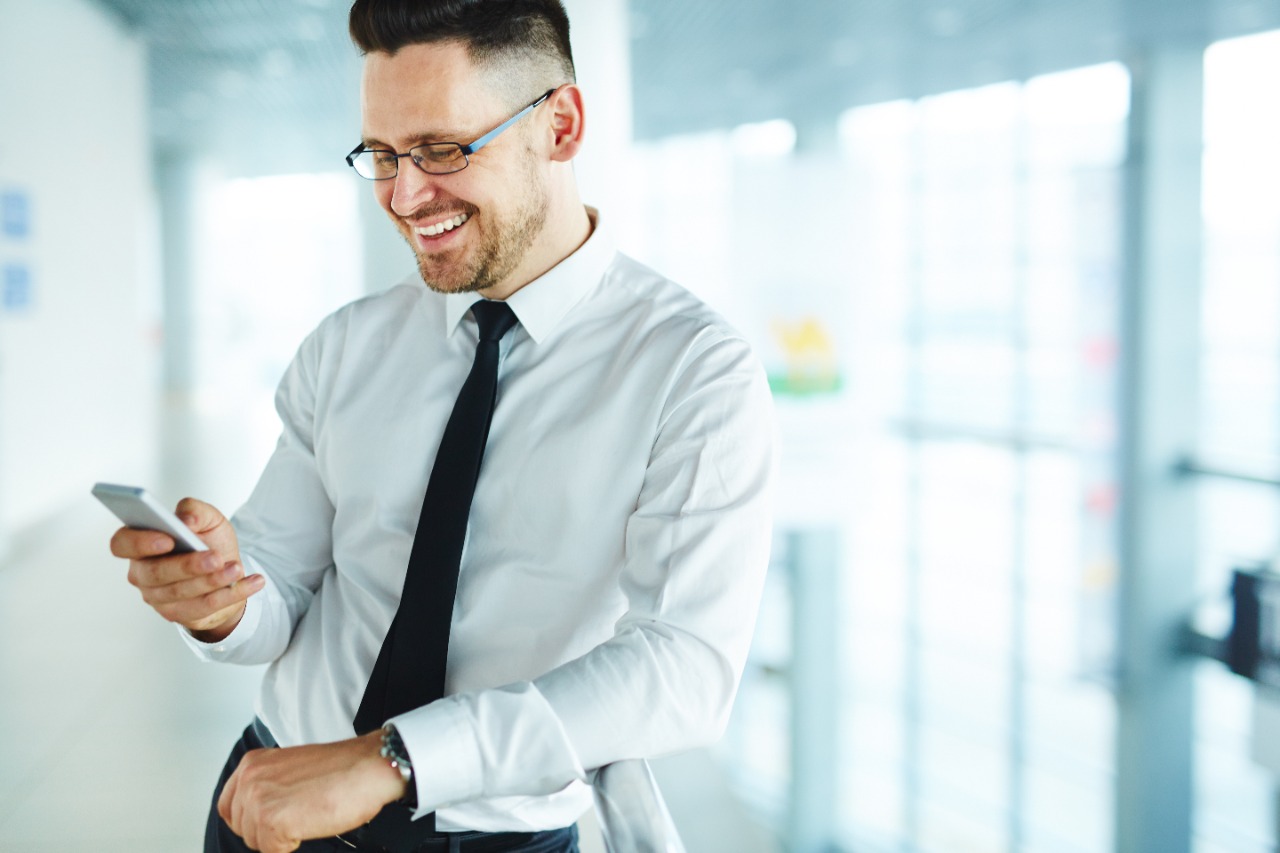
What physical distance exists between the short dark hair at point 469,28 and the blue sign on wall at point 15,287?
731 cm

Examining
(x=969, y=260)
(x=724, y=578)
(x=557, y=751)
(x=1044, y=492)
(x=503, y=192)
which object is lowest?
(x=1044, y=492)

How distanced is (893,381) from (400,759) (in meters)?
13.0

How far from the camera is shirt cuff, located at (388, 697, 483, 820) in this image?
0.97 meters

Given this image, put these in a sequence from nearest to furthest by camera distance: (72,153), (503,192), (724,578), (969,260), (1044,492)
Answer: (724,578) → (503,192) → (72,153) → (1044,492) → (969,260)

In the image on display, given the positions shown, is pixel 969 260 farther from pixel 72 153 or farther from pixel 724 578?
pixel 724 578

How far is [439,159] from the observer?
1.41m

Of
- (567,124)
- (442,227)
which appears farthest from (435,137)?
(567,124)

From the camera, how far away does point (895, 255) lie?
12727 millimetres

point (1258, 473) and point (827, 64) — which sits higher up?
point (827, 64)

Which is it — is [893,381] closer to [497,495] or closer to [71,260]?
[71,260]

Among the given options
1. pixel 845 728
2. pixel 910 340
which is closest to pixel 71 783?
pixel 910 340

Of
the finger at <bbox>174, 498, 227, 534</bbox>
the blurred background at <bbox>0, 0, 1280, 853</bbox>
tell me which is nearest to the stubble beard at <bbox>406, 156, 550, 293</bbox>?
the finger at <bbox>174, 498, 227, 534</bbox>

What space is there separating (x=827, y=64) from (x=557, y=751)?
10678 millimetres

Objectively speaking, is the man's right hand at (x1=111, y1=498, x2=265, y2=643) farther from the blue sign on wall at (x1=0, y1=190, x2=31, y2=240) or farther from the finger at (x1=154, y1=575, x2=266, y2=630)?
the blue sign on wall at (x1=0, y1=190, x2=31, y2=240)
